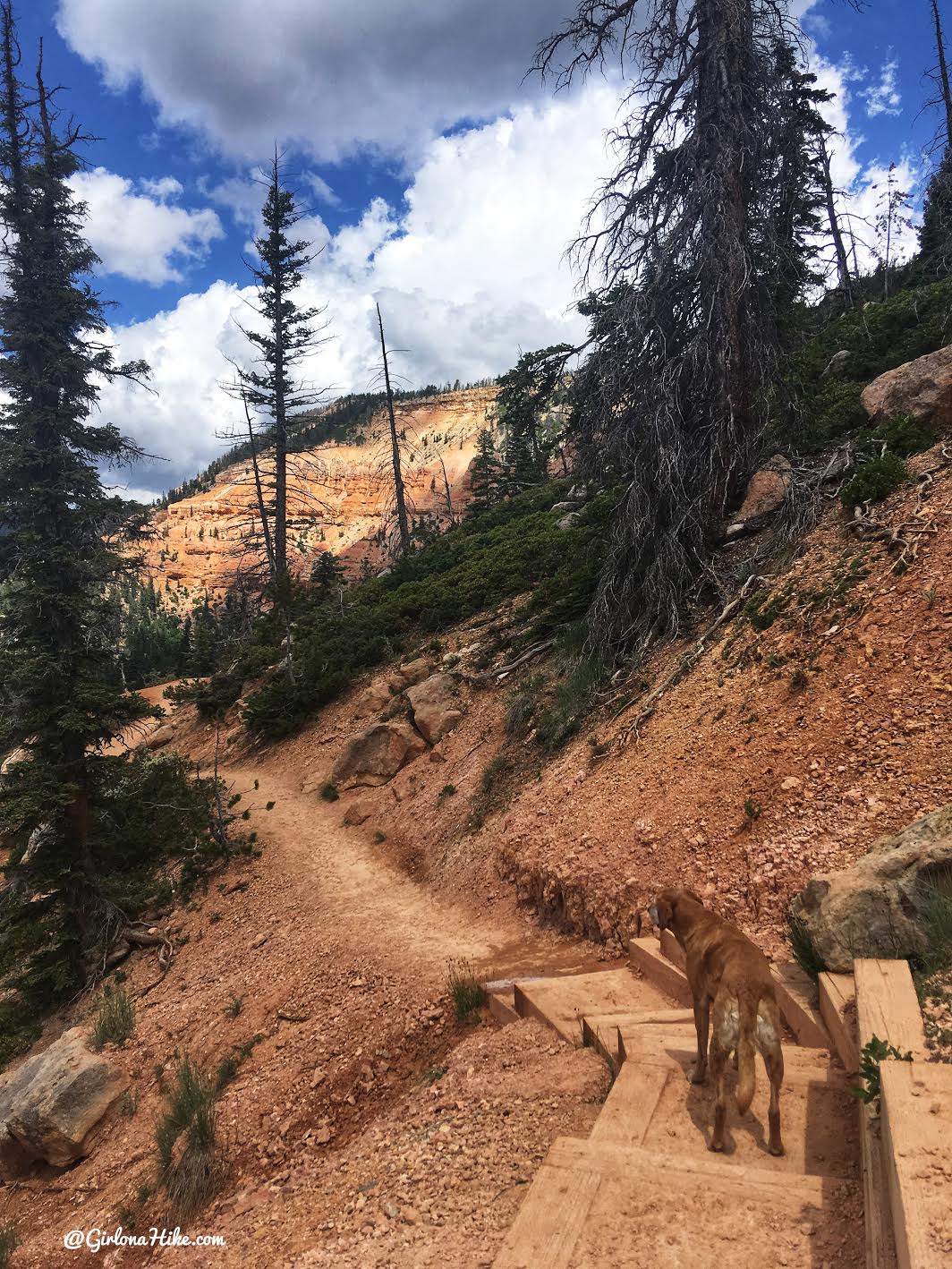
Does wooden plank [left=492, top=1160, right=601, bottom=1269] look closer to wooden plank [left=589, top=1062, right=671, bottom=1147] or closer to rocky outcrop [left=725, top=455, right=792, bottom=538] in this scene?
wooden plank [left=589, top=1062, right=671, bottom=1147]

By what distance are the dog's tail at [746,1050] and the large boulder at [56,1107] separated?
725 centimetres

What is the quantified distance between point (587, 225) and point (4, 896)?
50.2 feet

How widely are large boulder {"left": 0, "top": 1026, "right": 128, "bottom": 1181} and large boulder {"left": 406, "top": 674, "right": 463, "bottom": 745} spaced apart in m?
7.50

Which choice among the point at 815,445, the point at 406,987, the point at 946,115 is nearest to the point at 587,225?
the point at 815,445

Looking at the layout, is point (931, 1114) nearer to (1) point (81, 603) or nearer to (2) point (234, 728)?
(1) point (81, 603)

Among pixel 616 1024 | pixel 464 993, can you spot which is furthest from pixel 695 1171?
pixel 464 993

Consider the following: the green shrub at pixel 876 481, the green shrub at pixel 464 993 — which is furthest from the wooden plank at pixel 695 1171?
the green shrub at pixel 876 481

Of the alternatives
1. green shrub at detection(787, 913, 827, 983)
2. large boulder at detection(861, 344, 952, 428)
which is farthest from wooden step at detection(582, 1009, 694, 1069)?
large boulder at detection(861, 344, 952, 428)

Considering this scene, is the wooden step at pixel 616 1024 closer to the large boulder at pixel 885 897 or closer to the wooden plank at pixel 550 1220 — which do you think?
the large boulder at pixel 885 897

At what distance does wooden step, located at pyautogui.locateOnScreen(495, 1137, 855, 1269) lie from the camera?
2.32 m

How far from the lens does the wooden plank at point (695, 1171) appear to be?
99.5 inches

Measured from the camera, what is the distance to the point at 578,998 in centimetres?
512

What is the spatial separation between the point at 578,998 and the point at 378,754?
9250 mm

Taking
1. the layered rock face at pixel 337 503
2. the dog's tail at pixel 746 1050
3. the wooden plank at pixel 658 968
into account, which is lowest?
the wooden plank at pixel 658 968
